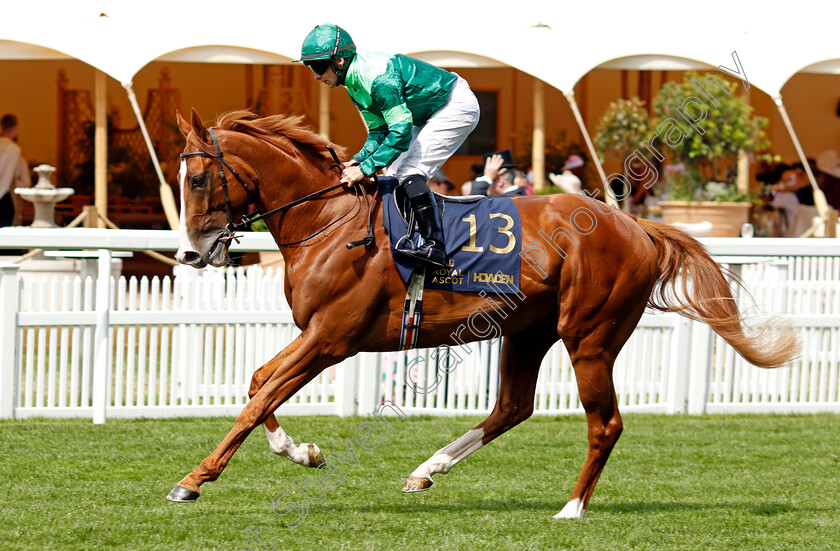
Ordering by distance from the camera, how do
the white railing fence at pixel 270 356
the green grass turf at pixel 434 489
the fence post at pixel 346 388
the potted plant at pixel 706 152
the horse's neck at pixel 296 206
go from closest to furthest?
the green grass turf at pixel 434 489, the horse's neck at pixel 296 206, the white railing fence at pixel 270 356, the fence post at pixel 346 388, the potted plant at pixel 706 152

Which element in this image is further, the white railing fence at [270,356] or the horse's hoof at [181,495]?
the white railing fence at [270,356]

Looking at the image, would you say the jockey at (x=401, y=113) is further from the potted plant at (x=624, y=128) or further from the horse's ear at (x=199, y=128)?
the potted plant at (x=624, y=128)

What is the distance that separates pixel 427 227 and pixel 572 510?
1.41m

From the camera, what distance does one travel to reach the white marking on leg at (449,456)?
5.22 metres

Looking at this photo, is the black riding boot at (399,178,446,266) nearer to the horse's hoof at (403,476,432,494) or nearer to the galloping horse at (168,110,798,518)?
the galloping horse at (168,110,798,518)

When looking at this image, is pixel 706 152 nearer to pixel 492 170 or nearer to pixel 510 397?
pixel 492 170

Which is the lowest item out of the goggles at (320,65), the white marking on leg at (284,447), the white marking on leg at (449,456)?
the white marking on leg at (449,456)

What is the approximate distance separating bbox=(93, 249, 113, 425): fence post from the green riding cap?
9.06ft

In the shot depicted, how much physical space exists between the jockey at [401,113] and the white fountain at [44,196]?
21.2 ft

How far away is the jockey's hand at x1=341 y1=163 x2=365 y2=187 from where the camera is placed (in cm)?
483

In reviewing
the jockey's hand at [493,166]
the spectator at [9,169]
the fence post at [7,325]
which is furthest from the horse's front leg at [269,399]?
the spectator at [9,169]

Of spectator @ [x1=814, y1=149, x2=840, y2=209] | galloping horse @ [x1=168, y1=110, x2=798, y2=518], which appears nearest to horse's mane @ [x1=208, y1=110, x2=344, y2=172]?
galloping horse @ [x1=168, y1=110, x2=798, y2=518]

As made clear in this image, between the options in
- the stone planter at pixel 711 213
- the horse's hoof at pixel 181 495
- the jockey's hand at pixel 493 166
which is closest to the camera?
the horse's hoof at pixel 181 495

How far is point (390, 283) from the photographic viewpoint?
486 centimetres
